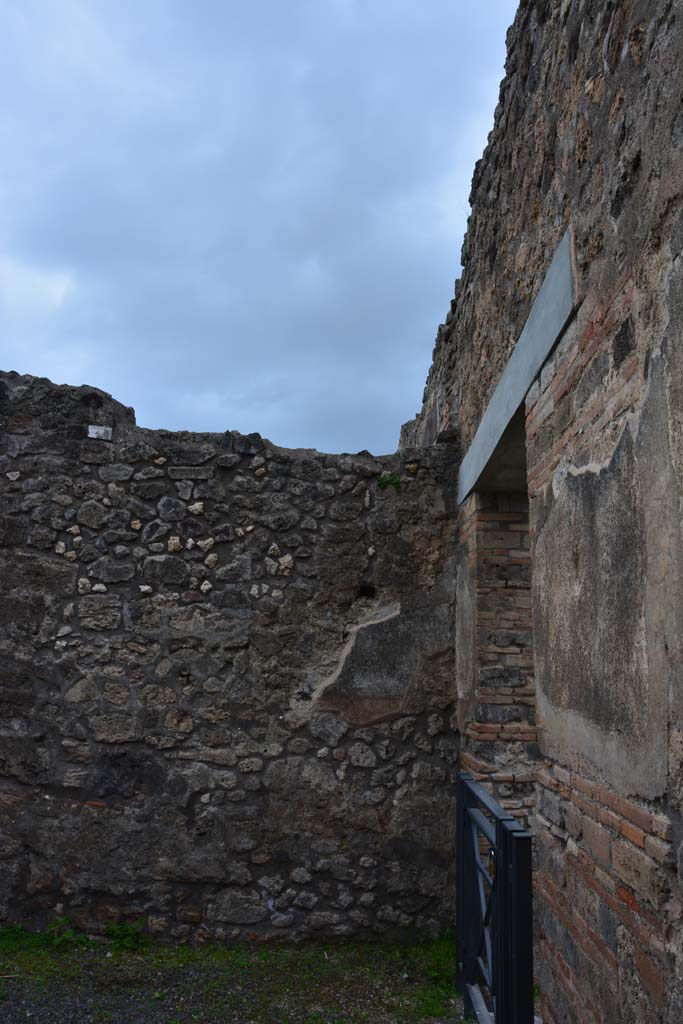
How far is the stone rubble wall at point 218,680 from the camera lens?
406 cm

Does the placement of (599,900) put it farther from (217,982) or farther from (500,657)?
(217,982)

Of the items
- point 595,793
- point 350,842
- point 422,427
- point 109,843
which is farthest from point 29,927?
point 422,427

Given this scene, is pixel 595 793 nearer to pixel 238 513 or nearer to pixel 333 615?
pixel 333 615

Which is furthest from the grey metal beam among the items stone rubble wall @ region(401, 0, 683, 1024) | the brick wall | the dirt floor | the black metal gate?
the dirt floor

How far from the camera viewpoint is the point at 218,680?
425 cm

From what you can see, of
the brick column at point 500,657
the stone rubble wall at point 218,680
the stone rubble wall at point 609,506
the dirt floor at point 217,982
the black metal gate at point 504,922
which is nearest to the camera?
the stone rubble wall at point 609,506

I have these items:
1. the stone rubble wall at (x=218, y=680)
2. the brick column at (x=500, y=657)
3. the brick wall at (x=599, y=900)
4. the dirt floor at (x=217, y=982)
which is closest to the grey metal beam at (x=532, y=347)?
the brick column at (x=500, y=657)

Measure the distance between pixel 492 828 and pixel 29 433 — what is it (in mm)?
3294

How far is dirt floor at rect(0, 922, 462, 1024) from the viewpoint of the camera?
324 cm

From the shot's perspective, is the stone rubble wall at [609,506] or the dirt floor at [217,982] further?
the dirt floor at [217,982]

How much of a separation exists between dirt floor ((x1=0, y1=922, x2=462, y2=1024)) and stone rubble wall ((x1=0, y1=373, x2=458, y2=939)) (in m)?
0.13

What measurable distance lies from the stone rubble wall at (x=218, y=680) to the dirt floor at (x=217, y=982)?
127 mm

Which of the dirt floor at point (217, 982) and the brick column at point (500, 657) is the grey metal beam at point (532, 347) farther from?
the dirt floor at point (217, 982)

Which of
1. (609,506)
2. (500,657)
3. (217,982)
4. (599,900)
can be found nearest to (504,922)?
(599,900)
